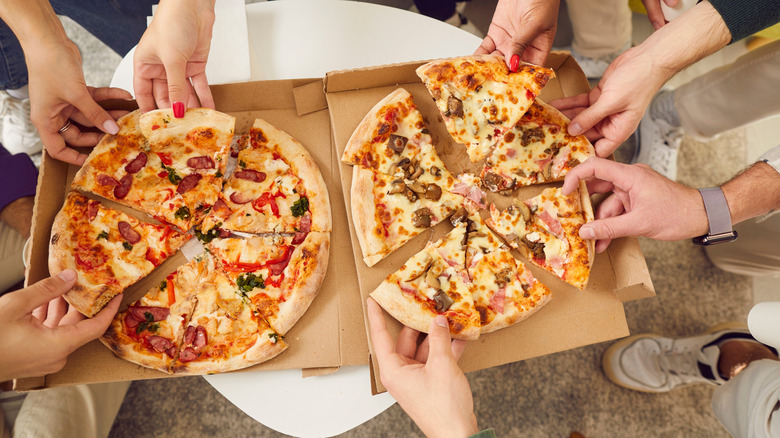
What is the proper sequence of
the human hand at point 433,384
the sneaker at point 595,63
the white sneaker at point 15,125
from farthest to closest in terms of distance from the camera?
the sneaker at point 595,63, the white sneaker at point 15,125, the human hand at point 433,384

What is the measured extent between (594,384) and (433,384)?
2.61m

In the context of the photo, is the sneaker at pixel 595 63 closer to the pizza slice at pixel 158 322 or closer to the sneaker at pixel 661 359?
the sneaker at pixel 661 359

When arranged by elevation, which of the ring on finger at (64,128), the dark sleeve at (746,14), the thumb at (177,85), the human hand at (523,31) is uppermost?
the dark sleeve at (746,14)

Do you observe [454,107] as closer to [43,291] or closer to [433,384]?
[433,384]

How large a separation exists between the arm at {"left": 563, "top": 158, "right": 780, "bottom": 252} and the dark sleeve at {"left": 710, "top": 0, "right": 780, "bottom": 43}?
69 centimetres

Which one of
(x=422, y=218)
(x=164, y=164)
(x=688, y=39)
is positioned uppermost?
(x=688, y=39)

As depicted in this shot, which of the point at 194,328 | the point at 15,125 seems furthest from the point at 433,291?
the point at 15,125

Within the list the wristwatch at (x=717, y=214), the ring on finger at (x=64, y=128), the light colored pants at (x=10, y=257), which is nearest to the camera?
the wristwatch at (x=717, y=214)

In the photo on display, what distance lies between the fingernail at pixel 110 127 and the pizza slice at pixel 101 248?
1.26ft

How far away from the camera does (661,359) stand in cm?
388

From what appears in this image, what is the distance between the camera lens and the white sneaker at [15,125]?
390 centimetres

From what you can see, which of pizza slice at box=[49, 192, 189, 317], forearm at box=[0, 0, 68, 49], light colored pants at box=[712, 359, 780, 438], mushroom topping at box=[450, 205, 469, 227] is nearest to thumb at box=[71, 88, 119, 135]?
forearm at box=[0, 0, 68, 49]

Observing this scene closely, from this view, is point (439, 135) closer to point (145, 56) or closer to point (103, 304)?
point (145, 56)

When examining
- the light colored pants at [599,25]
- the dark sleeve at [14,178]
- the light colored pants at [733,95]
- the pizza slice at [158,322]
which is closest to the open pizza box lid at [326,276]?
the pizza slice at [158,322]
